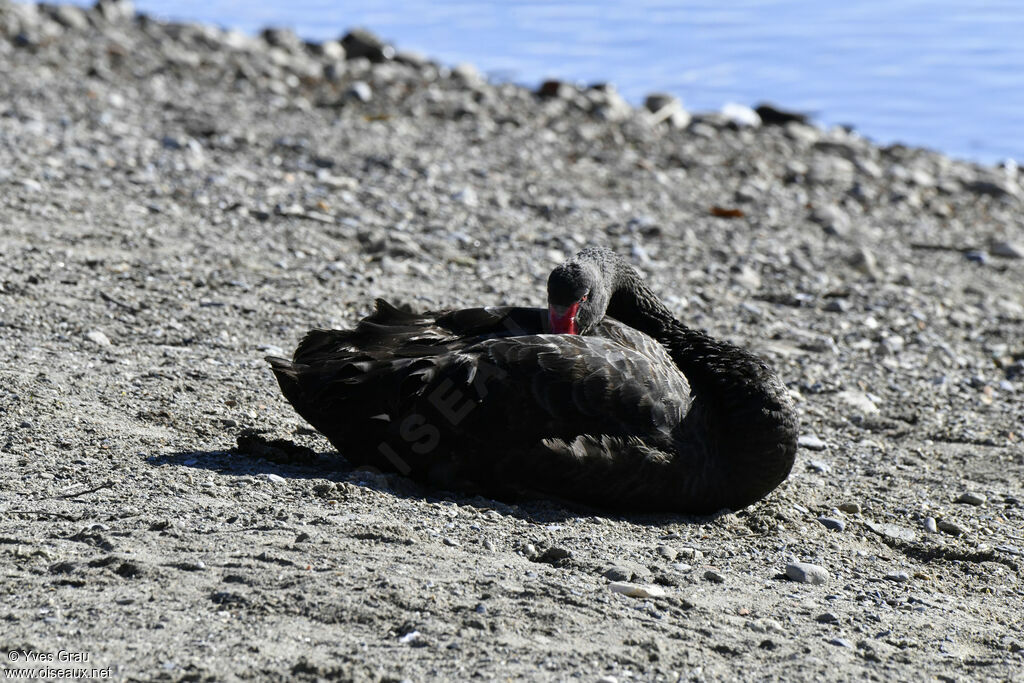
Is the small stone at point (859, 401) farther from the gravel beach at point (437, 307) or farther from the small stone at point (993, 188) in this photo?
the small stone at point (993, 188)

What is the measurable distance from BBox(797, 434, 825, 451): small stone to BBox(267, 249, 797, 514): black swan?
124 centimetres

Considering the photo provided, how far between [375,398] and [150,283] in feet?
10.0

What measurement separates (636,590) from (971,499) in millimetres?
2524

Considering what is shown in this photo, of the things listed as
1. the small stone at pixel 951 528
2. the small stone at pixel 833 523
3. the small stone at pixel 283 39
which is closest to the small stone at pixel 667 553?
the small stone at pixel 833 523

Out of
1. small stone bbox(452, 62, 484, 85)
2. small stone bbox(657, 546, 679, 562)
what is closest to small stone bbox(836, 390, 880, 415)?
small stone bbox(657, 546, 679, 562)

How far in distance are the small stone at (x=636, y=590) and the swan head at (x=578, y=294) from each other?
154 centimetres

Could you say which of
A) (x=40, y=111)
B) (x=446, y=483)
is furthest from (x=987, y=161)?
(x=446, y=483)

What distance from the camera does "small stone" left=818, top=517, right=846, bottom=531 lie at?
18.6ft

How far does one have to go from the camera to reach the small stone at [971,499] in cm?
621

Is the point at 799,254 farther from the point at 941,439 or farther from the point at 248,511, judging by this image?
the point at 248,511

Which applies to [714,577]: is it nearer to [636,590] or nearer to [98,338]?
[636,590]

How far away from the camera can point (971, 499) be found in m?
6.22

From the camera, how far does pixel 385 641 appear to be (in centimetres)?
392

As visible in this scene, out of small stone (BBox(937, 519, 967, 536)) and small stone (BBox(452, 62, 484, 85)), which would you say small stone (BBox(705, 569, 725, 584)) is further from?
small stone (BBox(452, 62, 484, 85))
